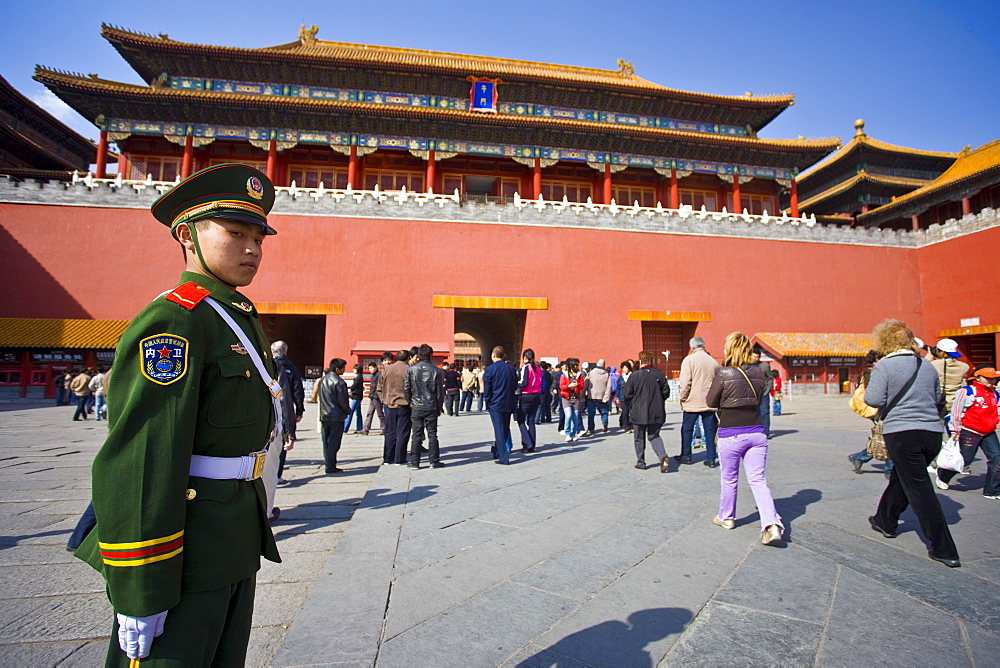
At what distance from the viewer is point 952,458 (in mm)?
3646

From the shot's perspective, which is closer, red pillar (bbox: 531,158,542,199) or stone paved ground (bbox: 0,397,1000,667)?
stone paved ground (bbox: 0,397,1000,667)

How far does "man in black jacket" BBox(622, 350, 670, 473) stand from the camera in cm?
480

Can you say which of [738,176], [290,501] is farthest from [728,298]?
[290,501]

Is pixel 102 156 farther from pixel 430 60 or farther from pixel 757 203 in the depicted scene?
pixel 757 203

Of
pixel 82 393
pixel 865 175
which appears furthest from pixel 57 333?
pixel 865 175

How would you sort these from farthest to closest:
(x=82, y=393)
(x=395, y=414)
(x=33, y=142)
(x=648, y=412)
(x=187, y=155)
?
(x=33, y=142) → (x=187, y=155) → (x=82, y=393) → (x=395, y=414) → (x=648, y=412)

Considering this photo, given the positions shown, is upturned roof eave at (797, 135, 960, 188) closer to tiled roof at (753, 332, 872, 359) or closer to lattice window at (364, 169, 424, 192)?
tiled roof at (753, 332, 872, 359)

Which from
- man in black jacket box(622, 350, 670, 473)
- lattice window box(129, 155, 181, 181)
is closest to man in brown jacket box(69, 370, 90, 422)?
man in black jacket box(622, 350, 670, 473)

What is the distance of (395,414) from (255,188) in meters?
4.02

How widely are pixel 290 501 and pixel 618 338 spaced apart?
38.1 ft

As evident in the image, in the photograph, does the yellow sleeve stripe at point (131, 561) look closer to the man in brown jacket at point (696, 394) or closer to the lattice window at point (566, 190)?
the man in brown jacket at point (696, 394)

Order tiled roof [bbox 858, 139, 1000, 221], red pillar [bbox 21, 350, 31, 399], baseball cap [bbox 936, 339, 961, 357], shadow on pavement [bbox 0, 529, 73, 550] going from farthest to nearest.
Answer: tiled roof [bbox 858, 139, 1000, 221], red pillar [bbox 21, 350, 31, 399], baseball cap [bbox 936, 339, 961, 357], shadow on pavement [bbox 0, 529, 73, 550]

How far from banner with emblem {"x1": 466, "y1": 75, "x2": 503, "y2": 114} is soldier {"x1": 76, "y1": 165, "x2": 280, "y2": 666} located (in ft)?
56.7

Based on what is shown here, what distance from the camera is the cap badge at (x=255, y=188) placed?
4.37ft
